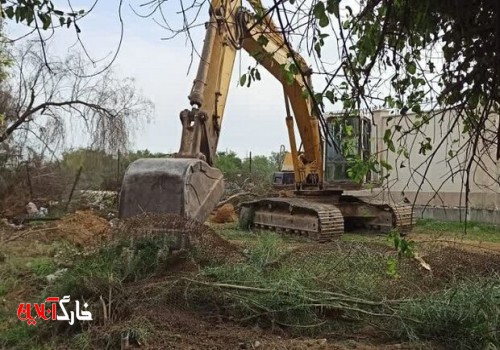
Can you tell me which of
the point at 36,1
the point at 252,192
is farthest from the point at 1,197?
the point at 36,1

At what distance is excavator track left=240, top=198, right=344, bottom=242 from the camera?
33.5 ft

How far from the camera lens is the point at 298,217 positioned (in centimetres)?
1088

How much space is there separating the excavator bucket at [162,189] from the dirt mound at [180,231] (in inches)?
15.1

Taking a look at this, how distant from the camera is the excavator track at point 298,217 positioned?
33.5 ft

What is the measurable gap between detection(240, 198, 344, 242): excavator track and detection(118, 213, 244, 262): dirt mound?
496 centimetres

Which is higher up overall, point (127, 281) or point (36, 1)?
point (36, 1)

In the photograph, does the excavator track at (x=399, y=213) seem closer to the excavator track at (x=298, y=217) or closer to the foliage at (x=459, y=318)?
the excavator track at (x=298, y=217)

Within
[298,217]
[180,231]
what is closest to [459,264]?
[180,231]

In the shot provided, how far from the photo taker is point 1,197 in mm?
14992

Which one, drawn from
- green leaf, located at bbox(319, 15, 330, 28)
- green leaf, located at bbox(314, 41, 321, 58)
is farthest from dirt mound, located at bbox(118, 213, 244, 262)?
green leaf, located at bbox(319, 15, 330, 28)

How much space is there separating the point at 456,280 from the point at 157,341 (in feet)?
8.42

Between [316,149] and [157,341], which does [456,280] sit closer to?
[157,341]

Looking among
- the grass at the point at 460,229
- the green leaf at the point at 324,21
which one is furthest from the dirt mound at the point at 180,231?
the grass at the point at 460,229

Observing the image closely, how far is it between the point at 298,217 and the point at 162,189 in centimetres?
534
